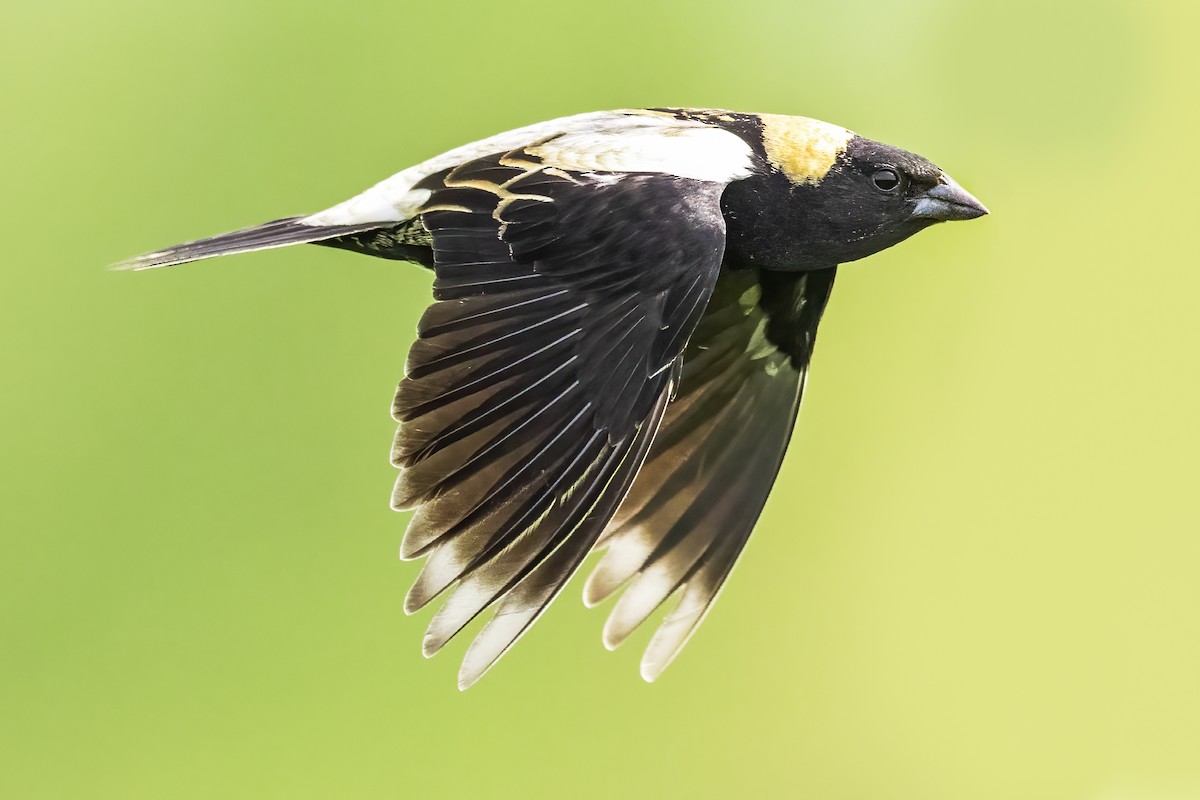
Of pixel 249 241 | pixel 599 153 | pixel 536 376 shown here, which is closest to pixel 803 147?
pixel 599 153

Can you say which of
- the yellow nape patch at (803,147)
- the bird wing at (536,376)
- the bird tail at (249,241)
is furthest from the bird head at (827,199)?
the bird tail at (249,241)

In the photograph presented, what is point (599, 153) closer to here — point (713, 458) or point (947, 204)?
point (947, 204)

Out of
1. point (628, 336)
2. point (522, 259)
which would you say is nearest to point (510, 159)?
point (522, 259)

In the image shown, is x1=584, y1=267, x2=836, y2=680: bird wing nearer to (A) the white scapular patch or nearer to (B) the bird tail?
(A) the white scapular patch

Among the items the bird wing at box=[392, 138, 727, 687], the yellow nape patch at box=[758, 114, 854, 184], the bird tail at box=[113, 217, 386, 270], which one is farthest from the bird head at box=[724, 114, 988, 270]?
the bird tail at box=[113, 217, 386, 270]

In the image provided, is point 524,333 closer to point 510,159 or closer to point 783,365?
point 510,159
